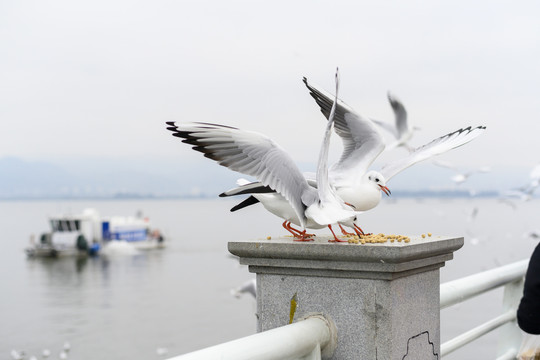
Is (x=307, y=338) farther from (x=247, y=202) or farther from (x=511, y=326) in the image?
(x=511, y=326)

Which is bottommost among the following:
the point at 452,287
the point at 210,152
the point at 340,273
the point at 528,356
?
the point at 528,356

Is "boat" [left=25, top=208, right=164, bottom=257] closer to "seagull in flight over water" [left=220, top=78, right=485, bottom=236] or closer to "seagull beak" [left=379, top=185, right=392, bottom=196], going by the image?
"seagull in flight over water" [left=220, top=78, right=485, bottom=236]

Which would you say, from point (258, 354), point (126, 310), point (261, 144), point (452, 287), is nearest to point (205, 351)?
point (258, 354)

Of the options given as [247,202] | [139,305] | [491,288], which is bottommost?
[139,305]

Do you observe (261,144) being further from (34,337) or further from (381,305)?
(34,337)

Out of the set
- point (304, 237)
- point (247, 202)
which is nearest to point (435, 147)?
point (304, 237)

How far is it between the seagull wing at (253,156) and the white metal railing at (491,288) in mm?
1115

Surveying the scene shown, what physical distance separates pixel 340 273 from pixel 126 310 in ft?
171

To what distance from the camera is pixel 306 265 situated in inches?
115

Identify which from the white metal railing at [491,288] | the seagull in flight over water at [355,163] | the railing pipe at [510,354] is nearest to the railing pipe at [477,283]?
Result: the white metal railing at [491,288]

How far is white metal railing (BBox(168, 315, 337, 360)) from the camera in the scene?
7.58 feet

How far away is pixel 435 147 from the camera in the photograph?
11.8 feet

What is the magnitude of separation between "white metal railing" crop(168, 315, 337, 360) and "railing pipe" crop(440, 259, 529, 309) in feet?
3.24

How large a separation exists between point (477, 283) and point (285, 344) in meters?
1.96
